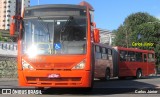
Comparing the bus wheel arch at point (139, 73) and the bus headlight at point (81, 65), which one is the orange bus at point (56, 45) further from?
the bus wheel arch at point (139, 73)

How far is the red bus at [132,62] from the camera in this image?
2812 cm

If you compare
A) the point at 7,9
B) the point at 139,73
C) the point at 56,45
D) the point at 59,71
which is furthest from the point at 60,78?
the point at 7,9

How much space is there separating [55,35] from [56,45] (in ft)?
1.23

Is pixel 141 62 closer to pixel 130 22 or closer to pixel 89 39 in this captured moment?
pixel 89 39

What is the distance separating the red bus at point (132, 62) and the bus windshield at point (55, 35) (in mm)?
14317

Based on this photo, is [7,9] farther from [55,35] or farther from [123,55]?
[55,35]

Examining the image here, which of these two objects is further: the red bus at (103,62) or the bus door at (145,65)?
the bus door at (145,65)

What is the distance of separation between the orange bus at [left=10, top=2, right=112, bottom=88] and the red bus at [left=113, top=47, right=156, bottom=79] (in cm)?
1427

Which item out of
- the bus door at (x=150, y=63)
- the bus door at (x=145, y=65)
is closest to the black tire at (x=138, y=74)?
the bus door at (x=145, y=65)

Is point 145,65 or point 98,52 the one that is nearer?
point 98,52

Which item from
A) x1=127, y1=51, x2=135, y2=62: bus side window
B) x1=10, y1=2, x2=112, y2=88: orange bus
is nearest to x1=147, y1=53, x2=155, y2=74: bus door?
x1=127, y1=51, x2=135, y2=62: bus side window

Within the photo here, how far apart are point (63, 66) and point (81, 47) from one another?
94 centimetres

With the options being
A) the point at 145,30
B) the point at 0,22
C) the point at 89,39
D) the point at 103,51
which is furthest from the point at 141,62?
the point at 0,22

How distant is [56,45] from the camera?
42.9 feet
